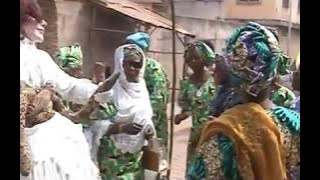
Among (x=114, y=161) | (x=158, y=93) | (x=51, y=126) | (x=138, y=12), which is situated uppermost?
(x=138, y=12)

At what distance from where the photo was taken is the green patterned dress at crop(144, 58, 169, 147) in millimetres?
2723

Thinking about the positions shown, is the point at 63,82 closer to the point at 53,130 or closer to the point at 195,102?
the point at 53,130

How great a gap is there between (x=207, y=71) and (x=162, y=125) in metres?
0.21

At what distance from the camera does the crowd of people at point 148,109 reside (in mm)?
2674

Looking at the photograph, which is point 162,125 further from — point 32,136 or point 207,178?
point 32,136

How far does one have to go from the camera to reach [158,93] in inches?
107

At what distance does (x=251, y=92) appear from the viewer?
2682mm

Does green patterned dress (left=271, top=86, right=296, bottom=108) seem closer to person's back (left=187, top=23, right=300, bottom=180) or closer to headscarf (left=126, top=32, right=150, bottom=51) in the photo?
person's back (left=187, top=23, right=300, bottom=180)

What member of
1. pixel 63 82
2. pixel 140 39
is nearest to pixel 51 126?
pixel 63 82

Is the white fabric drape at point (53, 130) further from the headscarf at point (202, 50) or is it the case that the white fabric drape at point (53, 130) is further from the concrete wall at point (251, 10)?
the concrete wall at point (251, 10)

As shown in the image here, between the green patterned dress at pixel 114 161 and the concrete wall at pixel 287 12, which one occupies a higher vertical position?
the concrete wall at pixel 287 12

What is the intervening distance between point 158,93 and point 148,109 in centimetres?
6

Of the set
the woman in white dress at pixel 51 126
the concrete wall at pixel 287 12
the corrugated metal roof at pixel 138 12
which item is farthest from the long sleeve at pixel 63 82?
the concrete wall at pixel 287 12
